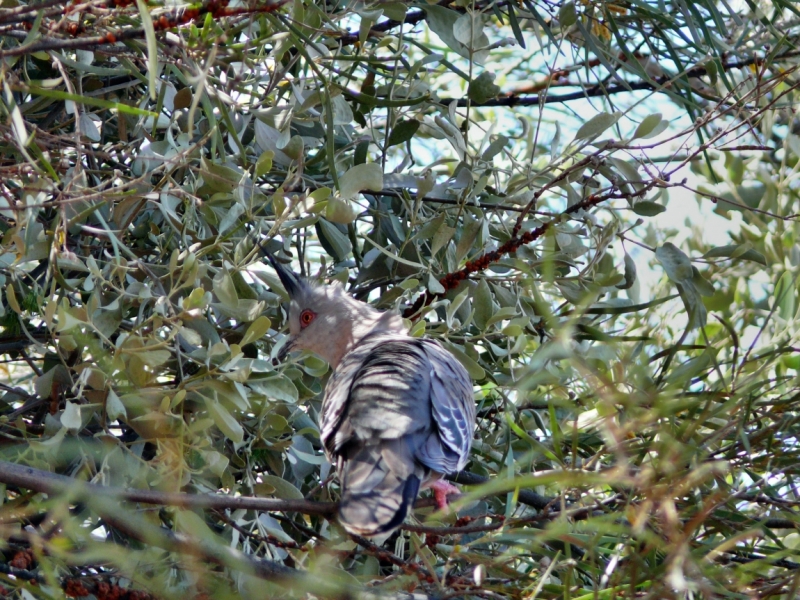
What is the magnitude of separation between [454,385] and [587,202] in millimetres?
602

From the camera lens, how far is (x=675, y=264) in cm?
250

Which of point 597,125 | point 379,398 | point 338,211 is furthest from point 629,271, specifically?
point 338,211

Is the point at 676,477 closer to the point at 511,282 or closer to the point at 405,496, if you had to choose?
the point at 405,496

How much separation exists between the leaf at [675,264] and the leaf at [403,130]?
77cm

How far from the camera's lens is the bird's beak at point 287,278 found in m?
2.58

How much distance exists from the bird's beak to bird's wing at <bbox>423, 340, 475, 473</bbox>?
47 cm

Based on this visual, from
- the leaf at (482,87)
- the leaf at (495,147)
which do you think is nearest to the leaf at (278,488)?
the leaf at (495,147)

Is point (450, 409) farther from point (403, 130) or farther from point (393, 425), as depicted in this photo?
point (403, 130)

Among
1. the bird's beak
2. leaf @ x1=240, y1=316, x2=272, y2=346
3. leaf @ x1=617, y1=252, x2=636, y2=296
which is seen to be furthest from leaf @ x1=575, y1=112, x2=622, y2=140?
leaf @ x1=240, y1=316, x2=272, y2=346

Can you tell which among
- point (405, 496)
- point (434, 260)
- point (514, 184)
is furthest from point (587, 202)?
point (405, 496)

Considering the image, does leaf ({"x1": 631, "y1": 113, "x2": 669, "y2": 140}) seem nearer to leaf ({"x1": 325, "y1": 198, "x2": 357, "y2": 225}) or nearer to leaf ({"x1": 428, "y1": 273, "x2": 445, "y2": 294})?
leaf ({"x1": 428, "y1": 273, "x2": 445, "y2": 294})

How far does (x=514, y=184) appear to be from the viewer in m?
2.61

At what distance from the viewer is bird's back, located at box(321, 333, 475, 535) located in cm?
204

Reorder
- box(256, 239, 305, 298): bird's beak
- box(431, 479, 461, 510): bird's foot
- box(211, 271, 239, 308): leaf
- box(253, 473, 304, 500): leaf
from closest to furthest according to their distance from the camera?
box(211, 271, 239, 308): leaf
box(253, 473, 304, 500): leaf
box(431, 479, 461, 510): bird's foot
box(256, 239, 305, 298): bird's beak
